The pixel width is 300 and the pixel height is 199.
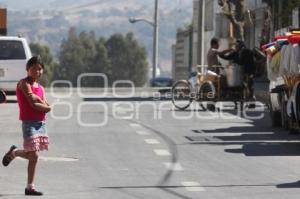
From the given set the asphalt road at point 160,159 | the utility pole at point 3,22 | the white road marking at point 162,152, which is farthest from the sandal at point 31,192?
the utility pole at point 3,22

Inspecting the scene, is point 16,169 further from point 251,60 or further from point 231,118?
point 251,60

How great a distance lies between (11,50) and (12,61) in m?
0.52

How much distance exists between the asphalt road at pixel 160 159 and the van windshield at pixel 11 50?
7.40 metres

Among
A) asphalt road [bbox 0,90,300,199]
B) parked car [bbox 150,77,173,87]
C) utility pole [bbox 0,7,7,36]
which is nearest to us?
asphalt road [bbox 0,90,300,199]

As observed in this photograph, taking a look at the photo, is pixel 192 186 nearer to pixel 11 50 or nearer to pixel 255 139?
pixel 255 139

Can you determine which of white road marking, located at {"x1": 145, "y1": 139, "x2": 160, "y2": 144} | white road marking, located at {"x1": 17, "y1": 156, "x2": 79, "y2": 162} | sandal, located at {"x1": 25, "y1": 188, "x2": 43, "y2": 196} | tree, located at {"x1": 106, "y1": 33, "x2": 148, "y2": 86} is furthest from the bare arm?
tree, located at {"x1": 106, "y1": 33, "x2": 148, "y2": 86}

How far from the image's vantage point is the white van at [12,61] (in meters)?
34.4

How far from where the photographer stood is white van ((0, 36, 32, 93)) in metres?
34.4

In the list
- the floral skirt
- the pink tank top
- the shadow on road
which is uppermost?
the pink tank top

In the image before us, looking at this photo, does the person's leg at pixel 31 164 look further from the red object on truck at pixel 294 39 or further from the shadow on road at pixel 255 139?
the red object on truck at pixel 294 39

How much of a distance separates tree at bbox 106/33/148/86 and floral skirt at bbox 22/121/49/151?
350ft

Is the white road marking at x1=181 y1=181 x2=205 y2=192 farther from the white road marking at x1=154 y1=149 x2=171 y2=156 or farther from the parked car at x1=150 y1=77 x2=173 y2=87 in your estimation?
the parked car at x1=150 y1=77 x2=173 y2=87

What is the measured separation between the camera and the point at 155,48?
7900 cm

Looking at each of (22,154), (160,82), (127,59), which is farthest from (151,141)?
(127,59)
